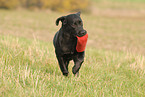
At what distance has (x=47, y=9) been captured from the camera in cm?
5662

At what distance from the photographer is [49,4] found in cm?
5603

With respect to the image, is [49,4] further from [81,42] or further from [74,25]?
[81,42]

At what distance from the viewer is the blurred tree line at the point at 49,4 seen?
154 ft

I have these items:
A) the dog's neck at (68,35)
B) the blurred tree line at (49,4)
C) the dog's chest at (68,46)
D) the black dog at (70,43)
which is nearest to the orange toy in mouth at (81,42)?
the black dog at (70,43)

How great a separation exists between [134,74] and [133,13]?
179 ft

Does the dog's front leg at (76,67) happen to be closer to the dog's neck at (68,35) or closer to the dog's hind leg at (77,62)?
the dog's hind leg at (77,62)

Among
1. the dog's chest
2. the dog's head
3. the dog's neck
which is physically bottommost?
the dog's chest

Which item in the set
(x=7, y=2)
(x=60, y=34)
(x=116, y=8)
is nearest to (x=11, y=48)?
(x=60, y=34)

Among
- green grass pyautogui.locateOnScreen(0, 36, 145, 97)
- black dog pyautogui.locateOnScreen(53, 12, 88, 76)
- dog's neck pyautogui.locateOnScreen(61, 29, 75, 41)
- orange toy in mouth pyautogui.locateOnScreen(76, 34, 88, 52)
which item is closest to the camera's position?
green grass pyautogui.locateOnScreen(0, 36, 145, 97)

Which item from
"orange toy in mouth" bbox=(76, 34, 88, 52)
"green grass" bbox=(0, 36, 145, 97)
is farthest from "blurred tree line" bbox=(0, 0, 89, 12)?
"orange toy in mouth" bbox=(76, 34, 88, 52)

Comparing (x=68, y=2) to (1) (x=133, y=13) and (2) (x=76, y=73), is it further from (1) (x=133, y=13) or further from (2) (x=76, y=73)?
(2) (x=76, y=73)

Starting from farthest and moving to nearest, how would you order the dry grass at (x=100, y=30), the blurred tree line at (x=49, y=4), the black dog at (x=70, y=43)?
1. the blurred tree line at (x=49, y=4)
2. the dry grass at (x=100, y=30)
3. the black dog at (x=70, y=43)

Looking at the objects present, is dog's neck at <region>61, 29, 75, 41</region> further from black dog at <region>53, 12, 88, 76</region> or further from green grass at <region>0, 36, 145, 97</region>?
green grass at <region>0, 36, 145, 97</region>

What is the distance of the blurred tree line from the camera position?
4693cm
